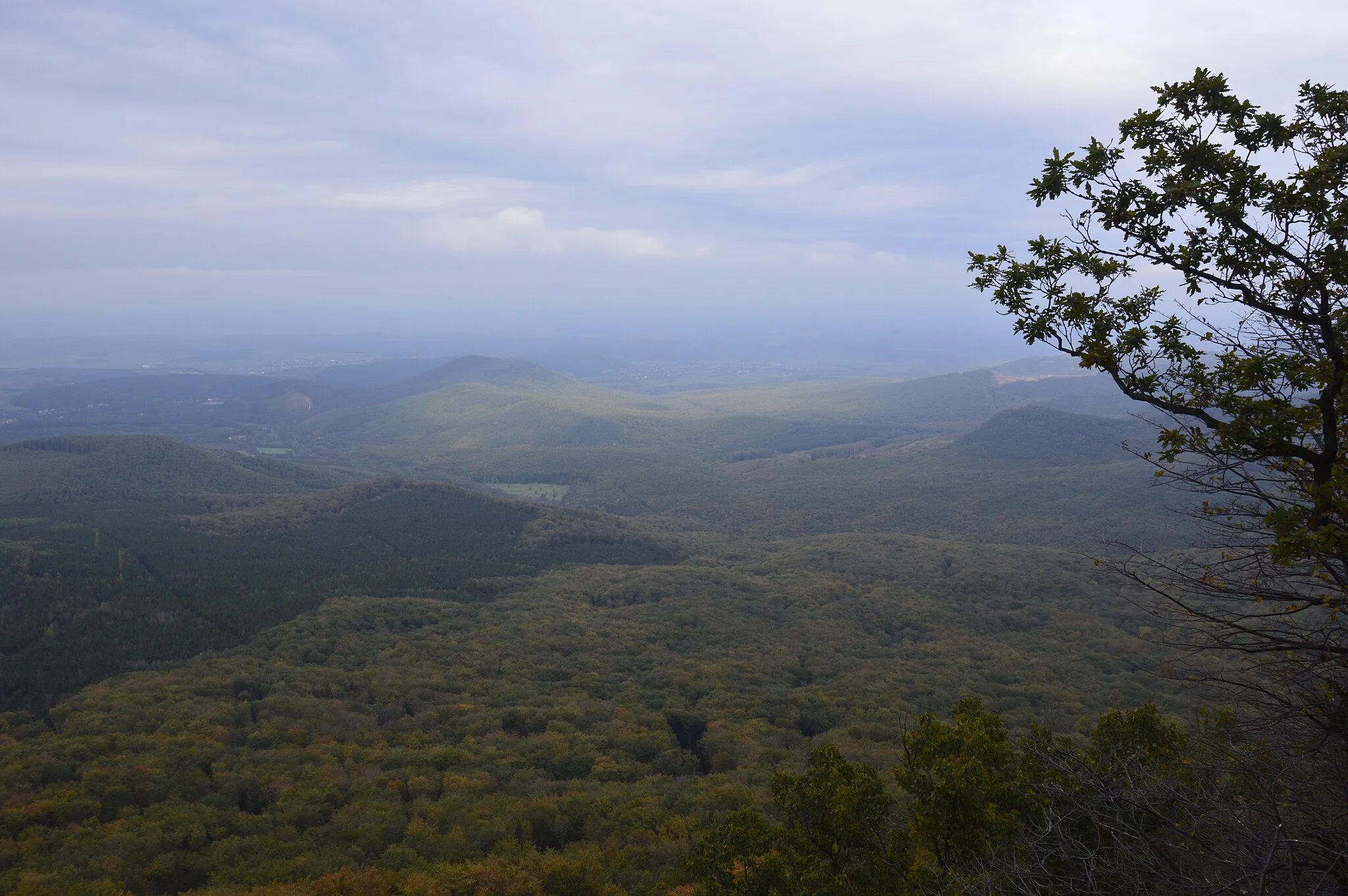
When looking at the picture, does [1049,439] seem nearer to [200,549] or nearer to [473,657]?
[473,657]

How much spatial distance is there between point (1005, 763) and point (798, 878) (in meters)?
4.50

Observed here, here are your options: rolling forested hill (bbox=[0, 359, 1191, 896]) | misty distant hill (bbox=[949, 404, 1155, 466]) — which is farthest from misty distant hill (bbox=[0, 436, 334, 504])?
misty distant hill (bbox=[949, 404, 1155, 466])

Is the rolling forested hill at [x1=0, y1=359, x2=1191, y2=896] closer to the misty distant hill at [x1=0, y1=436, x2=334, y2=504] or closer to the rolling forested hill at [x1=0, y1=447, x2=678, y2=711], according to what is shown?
the rolling forested hill at [x1=0, y1=447, x2=678, y2=711]

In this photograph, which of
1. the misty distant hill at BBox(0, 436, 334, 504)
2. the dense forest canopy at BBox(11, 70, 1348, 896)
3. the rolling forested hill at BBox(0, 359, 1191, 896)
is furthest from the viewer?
the misty distant hill at BBox(0, 436, 334, 504)

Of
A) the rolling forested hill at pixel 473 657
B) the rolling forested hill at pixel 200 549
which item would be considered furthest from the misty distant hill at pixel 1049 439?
the rolling forested hill at pixel 200 549

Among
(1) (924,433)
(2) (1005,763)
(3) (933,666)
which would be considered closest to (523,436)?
(1) (924,433)

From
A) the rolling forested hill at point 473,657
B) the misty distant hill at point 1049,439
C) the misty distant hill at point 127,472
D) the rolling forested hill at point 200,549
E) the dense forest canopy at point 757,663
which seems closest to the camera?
the dense forest canopy at point 757,663

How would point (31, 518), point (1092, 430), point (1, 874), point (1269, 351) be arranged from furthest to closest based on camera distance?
point (1092, 430)
point (31, 518)
point (1, 874)
point (1269, 351)

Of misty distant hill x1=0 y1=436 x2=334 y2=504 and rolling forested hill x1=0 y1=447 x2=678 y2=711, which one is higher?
misty distant hill x1=0 y1=436 x2=334 y2=504

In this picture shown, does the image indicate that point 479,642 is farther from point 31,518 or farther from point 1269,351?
point 31,518

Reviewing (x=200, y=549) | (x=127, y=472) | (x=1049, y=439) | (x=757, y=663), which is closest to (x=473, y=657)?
(x=757, y=663)

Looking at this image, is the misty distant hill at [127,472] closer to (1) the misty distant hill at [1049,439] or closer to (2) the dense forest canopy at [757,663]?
(2) the dense forest canopy at [757,663]

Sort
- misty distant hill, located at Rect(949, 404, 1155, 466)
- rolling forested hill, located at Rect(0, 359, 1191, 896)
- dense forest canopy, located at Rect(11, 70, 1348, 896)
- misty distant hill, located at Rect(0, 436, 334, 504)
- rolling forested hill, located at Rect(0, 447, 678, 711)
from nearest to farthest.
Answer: dense forest canopy, located at Rect(11, 70, 1348, 896)
rolling forested hill, located at Rect(0, 359, 1191, 896)
rolling forested hill, located at Rect(0, 447, 678, 711)
misty distant hill, located at Rect(0, 436, 334, 504)
misty distant hill, located at Rect(949, 404, 1155, 466)

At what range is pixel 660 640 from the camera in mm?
51938
